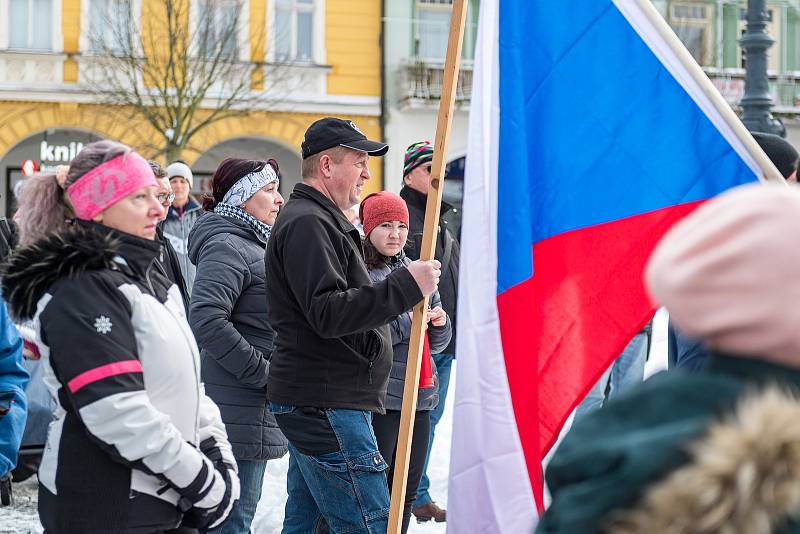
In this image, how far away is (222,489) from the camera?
10.7 feet

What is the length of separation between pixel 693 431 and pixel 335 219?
2693mm

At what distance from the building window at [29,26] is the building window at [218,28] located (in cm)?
321

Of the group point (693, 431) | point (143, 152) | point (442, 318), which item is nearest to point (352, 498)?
point (442, 318)

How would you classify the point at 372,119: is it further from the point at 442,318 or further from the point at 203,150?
the point at 442,318

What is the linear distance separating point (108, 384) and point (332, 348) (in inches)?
48.6

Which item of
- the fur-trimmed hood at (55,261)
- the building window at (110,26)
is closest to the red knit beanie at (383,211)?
Answer: the fur-trimmed hood at (55,261)

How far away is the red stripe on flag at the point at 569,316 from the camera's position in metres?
3.59

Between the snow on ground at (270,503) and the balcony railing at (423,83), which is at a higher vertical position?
the balcony railing at (423,83)

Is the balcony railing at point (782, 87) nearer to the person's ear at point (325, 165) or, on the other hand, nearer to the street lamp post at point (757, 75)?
the street lamp post at point (757, 75)

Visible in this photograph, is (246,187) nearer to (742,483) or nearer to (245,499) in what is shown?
(245,499)

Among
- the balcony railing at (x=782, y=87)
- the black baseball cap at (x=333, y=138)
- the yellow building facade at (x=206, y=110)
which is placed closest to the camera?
the black baseball cap at (x=333, y=138)

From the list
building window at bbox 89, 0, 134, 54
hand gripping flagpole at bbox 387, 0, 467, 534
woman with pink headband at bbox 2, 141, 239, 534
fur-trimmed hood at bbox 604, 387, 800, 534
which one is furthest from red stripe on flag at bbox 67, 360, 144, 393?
building window at bbox 89, 0, 134, 54

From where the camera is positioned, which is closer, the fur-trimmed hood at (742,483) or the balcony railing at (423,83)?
the fur-trimmed hood at (742,483)

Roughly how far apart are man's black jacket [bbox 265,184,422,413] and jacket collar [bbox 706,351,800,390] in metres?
2.35
